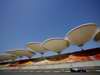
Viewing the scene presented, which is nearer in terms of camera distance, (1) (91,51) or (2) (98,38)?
(1) (91,51)

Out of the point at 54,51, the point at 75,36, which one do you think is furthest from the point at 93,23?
the point at 54,51

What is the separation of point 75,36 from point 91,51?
6.31ft

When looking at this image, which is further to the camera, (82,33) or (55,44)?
(55,44)

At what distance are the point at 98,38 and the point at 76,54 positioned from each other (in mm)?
1924

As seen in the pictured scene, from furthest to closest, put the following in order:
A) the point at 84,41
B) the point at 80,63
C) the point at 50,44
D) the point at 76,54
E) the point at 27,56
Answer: the point at 27,56 → the point at 50,44 → the point at 84,41 → the point at 76,54 → the point at 80,63

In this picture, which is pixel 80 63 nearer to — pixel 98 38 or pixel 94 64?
pixel 94 64

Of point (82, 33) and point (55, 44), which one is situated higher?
point (55, 44)

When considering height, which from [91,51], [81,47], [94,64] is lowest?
[94,64]

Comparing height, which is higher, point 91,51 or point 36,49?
A: point 36,49

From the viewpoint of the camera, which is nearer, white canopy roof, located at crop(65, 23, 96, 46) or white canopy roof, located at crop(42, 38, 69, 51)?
white canopy roof, located at crop(65, 23, 96, 46)

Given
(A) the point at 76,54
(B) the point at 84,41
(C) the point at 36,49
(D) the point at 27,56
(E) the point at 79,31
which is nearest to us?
(E) the point at 79,31

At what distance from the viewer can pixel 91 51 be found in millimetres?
10586

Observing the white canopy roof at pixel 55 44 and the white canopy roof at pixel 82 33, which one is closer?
the white canopy roof at pixel 82 33

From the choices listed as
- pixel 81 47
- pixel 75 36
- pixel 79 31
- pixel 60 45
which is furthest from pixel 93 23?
pixel 60 45
